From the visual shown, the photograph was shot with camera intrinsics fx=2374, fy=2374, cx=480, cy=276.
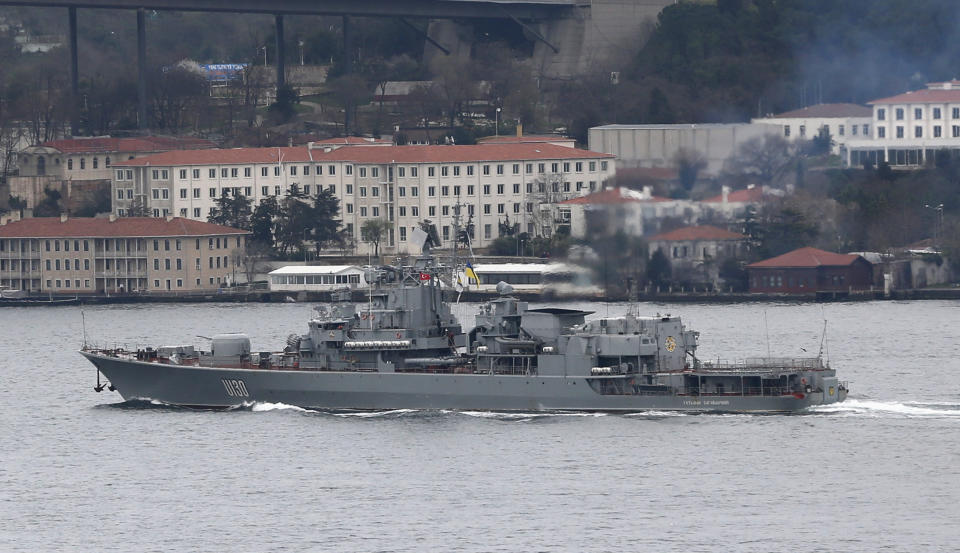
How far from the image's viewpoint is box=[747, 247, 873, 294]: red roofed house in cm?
9900

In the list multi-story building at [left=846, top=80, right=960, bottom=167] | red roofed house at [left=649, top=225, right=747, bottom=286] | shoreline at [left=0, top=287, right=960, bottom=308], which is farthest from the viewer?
multi-story building at [left=846, top=80, right=960, bottom=167]

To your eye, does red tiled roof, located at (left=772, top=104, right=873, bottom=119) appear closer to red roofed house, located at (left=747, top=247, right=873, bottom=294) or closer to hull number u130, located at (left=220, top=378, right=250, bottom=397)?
red roofed house, located at (left=747, top=247, right=873, bottom=294)

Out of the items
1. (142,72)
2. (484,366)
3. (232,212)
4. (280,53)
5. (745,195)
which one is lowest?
(484,366)

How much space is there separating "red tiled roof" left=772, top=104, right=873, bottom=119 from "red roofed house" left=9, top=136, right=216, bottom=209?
32.6 metres

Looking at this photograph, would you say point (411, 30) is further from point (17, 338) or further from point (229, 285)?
point (17, 338)

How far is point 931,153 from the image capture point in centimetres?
11388

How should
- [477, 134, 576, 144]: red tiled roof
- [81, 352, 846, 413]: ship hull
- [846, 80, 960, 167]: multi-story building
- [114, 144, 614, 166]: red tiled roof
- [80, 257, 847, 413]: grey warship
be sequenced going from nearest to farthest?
[80, 257, 847, 413]: grey warship < [81, 352, 846, 413]: ship hull < [846, 80, 960, 167]: multi-story building < [114, 144, 614, 166]: red tiled roof < [477, 134, 576, 144]: red tiled roof

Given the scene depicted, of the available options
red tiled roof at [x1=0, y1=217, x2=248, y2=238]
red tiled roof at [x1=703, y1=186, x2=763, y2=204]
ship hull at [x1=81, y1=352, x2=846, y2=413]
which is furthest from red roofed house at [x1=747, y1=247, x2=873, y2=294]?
ship hull at [x1=81, y1=352, x2=846, y2=413]

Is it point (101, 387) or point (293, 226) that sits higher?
point (293, 226)

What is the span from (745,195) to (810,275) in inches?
169

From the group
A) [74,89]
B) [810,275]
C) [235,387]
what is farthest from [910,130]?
[235,387]

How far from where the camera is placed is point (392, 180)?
116500mm

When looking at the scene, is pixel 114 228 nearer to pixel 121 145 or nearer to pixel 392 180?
pixel 392 180

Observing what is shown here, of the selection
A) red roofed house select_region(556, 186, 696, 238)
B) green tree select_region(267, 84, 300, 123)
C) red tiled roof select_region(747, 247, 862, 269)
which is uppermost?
green tree select_region(267, 84, 300, 123)
